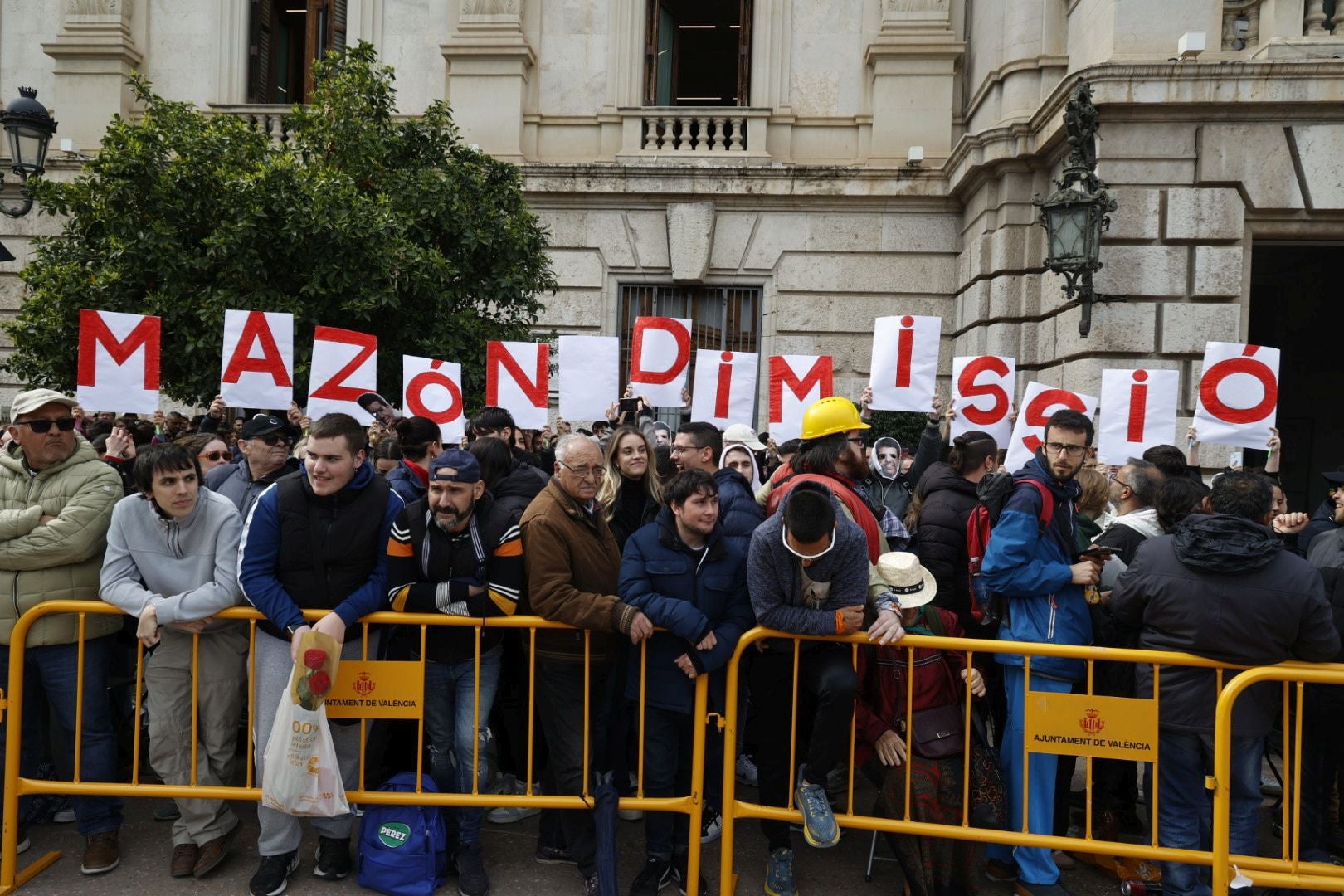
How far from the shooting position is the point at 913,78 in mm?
13562

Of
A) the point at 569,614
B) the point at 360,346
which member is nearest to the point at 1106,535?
the point at 569,614

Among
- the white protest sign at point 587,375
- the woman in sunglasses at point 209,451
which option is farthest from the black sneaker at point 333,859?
the white protest sign at point 587,375

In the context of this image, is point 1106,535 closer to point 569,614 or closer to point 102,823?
point 569,614

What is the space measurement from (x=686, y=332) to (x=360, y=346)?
8.23 feet

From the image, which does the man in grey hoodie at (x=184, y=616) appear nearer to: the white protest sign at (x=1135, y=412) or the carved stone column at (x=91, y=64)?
the white protest sign at (x=1135, y=412)

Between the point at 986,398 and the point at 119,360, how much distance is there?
6279mm

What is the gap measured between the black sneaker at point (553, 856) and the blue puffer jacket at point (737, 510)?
63.7 inches

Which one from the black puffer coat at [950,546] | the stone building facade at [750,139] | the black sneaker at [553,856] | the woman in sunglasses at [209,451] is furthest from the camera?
the stone building facade at [750,139]

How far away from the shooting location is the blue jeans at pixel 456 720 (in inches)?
166

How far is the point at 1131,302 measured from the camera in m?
9.56

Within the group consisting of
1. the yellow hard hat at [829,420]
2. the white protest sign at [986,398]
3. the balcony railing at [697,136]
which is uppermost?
the balcony railing at [697,136]

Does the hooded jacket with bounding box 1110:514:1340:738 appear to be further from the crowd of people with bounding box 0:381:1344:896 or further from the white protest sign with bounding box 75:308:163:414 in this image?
the white protest sign with bounding box 75:308:163:414

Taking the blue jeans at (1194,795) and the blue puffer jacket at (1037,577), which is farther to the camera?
the blue puffer jacket at (1037,577)

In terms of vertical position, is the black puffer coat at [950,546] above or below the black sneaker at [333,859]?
above
